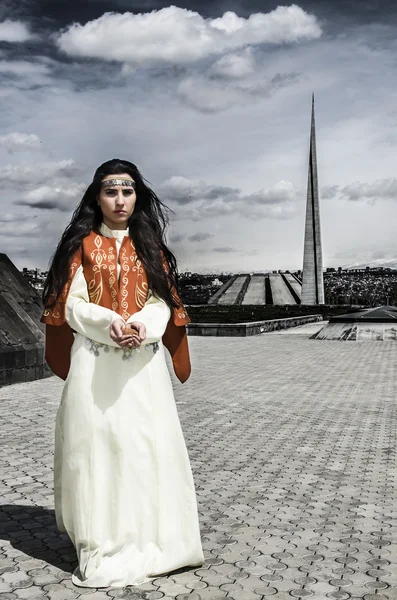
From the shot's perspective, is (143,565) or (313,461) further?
(313,461)

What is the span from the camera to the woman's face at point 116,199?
11.0 feet

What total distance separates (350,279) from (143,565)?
3971 inches

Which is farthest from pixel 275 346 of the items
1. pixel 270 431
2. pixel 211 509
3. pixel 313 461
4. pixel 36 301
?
pixel 211 509

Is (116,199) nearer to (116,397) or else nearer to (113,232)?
(113,232)

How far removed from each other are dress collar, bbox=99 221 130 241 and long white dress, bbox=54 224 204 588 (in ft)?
0.92

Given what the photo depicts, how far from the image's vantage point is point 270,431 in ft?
22.2

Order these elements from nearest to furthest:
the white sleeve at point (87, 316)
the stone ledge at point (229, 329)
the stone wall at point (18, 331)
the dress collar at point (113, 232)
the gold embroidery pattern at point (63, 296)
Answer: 1. the white sleeve at point (87, 316)
2. the gold embroidery pattern at point (63, 296)
3. the dress collar at point (113, 232)
4. the stone wall at point (18, 331)
5. the stone ledge at point (229, 329)

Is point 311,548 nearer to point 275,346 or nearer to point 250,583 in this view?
point 250,583

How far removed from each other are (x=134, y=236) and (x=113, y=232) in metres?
0.10

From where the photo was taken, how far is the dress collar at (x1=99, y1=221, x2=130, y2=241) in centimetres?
339

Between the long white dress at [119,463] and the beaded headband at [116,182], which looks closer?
the long white dress at [119,463]

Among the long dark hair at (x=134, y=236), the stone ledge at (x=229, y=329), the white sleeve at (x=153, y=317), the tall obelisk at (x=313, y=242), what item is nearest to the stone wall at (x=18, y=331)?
the long dark hair at (x=134, y=236)

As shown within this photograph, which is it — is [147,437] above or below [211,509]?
above

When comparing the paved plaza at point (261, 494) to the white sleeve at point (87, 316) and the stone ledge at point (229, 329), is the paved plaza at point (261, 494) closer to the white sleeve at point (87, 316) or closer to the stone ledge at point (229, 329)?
the white sleeve at point (87, 316)
